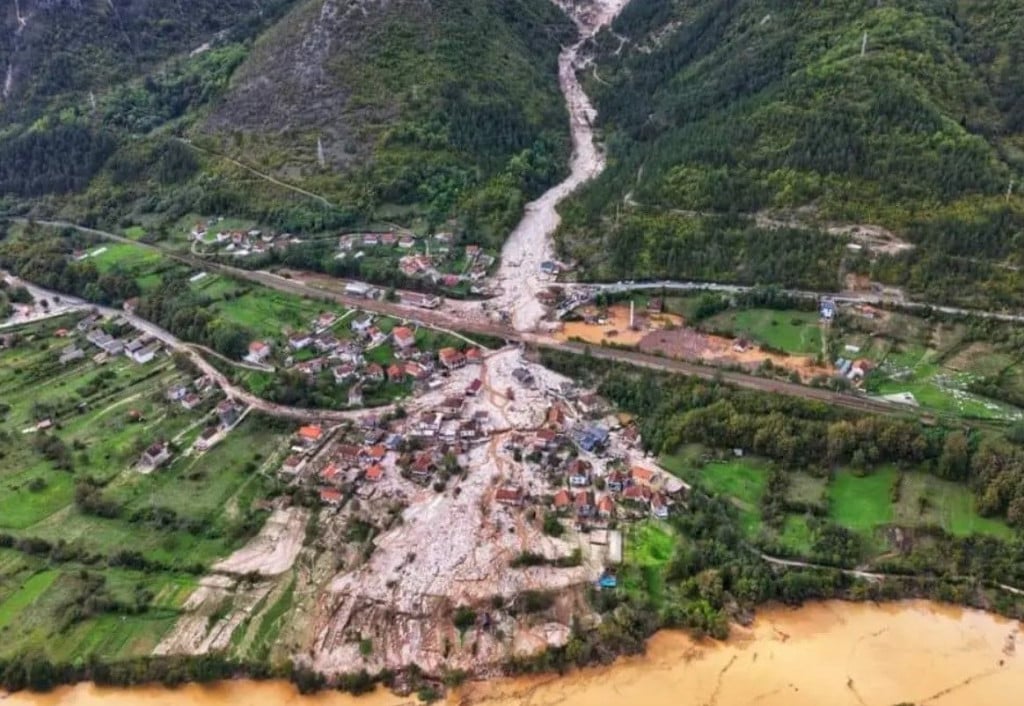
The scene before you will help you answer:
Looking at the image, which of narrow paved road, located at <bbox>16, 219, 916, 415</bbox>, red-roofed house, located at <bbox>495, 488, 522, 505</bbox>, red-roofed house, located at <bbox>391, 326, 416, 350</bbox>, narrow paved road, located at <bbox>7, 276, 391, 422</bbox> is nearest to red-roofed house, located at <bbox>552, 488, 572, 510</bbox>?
red-roofed house, located at <bbox>495, 488, 522, 505</bbox>

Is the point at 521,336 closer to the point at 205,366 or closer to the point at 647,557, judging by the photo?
the point at 647,557

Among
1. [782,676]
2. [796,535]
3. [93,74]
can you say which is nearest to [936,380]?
[796,535]

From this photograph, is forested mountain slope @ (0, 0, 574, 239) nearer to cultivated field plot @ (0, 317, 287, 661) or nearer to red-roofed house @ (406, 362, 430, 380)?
red-roofed house @ (406, 362, 430, 380)

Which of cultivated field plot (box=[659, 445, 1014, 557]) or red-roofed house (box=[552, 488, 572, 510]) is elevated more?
cultivated field plot (box=[659, 445, 1014, 557])

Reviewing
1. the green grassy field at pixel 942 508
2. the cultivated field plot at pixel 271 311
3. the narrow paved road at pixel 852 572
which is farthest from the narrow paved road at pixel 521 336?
the narrow paved road at pixel 852 572

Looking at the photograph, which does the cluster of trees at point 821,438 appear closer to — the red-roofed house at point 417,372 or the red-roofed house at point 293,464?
the red-roofed house at point 417,372

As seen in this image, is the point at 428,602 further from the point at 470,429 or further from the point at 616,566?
the point at 470,429

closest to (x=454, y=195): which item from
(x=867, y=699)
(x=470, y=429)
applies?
(x=470, y=429)
